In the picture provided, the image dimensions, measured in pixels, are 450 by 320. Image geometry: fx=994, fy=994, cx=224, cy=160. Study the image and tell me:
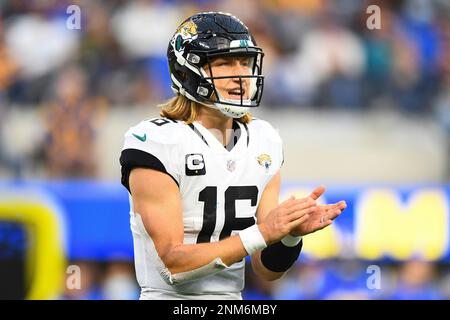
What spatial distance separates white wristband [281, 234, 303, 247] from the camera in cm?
416

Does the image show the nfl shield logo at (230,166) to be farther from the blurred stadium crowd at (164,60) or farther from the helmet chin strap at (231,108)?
the blurred stadium crowd at (164,60)

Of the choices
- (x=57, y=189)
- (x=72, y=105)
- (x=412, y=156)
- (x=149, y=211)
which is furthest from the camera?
(x=412, y=156)

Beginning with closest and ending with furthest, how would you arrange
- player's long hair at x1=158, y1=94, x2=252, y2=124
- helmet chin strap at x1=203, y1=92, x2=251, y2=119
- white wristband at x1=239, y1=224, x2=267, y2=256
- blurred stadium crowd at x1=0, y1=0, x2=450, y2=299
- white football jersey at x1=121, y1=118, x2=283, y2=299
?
white wristband at x1=239, y1=224, x2=267, y2=256 < white football jersey at x1=121, y1=118, x2=283, y2=299 < helmet chin strap at x1=203, y1=92, x2=251, y2=119 < player's long hair at x1=158, y1=94, x2=252, y2=124 < blurred stadium crowd at x1=0, y1=0, x2=450, y2=299

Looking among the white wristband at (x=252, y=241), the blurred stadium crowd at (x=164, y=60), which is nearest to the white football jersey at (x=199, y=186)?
the white wristband at (x=252, y=241)

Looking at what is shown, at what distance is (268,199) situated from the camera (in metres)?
4.25

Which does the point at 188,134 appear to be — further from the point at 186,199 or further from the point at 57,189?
the point at 57,189

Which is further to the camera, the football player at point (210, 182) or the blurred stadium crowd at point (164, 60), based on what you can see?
the blurred stadium crowd at point (164, 60)

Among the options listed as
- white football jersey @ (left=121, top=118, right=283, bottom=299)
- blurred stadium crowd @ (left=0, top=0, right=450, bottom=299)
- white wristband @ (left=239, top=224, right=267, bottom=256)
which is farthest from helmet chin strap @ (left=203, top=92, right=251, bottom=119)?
blurred stadium crowd @ (left=0, top=0, right=450, bottom=299)

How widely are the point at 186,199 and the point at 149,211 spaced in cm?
18

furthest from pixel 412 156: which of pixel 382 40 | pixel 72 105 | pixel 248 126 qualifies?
pixel 248 126

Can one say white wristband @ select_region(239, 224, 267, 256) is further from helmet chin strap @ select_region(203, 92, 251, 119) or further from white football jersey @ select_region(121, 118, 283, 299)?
helmet chin strap @ select_region(203, 92, 251, 119)

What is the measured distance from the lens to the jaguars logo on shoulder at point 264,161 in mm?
4207

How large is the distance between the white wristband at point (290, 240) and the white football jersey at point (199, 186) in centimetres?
16

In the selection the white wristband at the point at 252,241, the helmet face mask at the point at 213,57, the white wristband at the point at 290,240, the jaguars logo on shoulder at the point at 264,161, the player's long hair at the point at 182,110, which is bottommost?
the white wristband at the point at 290,240
